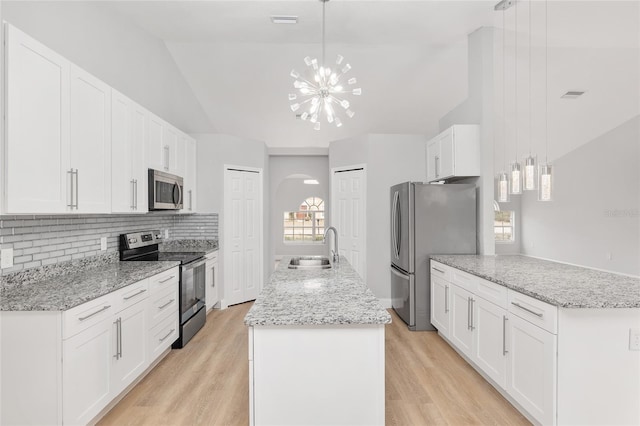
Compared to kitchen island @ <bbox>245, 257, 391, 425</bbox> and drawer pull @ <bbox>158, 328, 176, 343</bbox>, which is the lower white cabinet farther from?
kitchen island @ <bbox>245, 257, 391, 425</bbox>

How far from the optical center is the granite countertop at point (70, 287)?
1799 millimetres

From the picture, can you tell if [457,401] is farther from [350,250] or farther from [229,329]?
[350,250]

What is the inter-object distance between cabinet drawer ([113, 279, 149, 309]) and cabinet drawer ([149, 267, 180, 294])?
100 millimetres

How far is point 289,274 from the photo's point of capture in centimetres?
254

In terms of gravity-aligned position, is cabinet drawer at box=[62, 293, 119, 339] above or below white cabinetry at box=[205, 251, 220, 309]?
above

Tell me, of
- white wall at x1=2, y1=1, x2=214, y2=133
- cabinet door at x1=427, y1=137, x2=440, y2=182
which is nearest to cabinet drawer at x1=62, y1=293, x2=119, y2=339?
white wall at x1=2, y1=1, x2=214, y2=133

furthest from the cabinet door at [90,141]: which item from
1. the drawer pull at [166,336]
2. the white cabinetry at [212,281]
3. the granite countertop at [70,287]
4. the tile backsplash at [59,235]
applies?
the white cabinetry at [212,281]

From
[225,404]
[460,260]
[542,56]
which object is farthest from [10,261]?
[542,56]

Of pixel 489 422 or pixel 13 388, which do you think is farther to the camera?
pixel 489 422

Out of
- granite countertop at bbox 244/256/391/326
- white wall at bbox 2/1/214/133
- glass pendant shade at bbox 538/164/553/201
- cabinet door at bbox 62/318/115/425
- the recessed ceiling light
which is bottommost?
cabinet door at bbox 62/318/115/425

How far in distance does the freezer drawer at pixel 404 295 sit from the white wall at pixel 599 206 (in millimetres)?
4570

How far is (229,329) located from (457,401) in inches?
102

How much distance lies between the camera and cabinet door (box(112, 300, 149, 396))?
226 centimetres

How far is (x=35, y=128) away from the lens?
1.90 metres
